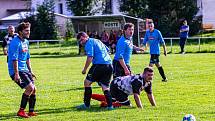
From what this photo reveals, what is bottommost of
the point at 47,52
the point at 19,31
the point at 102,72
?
the point at 47,52

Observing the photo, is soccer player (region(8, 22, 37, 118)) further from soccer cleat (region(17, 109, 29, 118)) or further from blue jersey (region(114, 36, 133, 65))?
blue jersey (region(114, 36, 133, 65))

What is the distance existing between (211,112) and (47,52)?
29.7 meters

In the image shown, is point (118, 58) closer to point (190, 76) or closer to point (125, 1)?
point (190, 76)

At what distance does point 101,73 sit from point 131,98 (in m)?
2.42

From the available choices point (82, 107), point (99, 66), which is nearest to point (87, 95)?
point (82, 107)

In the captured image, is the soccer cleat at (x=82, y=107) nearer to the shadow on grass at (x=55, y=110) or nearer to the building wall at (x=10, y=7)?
the shadow on grass at (x=55, y=110)

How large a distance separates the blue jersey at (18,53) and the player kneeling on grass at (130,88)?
2131 millimetres

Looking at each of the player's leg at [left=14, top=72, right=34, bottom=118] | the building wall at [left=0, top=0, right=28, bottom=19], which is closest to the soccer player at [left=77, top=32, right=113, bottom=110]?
the player's leg at [left=14, top=72, right=34, bottom=118]

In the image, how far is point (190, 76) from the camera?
20422 mm

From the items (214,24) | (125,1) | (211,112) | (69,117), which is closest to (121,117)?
(69,117)

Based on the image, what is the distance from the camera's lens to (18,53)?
11.6m

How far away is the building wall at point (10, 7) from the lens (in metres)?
83.4

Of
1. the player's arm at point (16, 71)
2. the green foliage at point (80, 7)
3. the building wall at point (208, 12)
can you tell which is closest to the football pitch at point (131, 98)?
the player's arm at point (16, 71)

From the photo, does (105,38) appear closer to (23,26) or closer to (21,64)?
(21,64)
